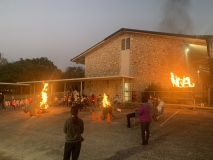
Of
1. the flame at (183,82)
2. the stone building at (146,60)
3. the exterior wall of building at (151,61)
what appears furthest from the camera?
the exterior wall of building at (151,61)

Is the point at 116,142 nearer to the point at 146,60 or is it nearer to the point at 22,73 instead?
the point at 146,60

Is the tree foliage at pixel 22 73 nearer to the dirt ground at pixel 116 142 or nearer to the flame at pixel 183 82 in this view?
the dirt ground at pixel 116 142

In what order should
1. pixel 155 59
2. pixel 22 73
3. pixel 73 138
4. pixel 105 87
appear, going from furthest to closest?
1. pixel 22 73
2. pixel 105 87
3. pixel 155 59
4. pixel 73 138

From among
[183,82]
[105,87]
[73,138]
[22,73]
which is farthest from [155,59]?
[22,73]

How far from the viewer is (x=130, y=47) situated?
20.1 metres

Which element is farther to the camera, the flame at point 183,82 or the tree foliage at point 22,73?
the tree foliage at point 22,73

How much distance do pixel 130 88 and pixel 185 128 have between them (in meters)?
11.0

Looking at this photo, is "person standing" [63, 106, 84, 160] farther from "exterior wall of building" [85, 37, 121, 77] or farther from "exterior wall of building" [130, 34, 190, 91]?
"exterior wall of building" [85, 37, 121, 77]

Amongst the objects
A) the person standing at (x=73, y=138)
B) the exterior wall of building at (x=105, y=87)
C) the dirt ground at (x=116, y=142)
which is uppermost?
the exterior wall of building at (x=105, y=87)

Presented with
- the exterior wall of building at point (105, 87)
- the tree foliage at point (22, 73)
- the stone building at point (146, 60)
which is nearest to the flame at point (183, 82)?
the stone building at point (146, 60)

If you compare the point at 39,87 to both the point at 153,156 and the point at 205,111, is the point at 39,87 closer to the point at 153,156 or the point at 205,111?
the point at 205,111

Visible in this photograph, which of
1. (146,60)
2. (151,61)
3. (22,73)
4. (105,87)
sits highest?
(22,73)

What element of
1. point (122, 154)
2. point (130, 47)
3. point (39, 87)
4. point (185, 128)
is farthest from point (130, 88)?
point (39, 87)

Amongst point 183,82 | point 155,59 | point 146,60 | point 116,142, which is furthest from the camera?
point 155,59
